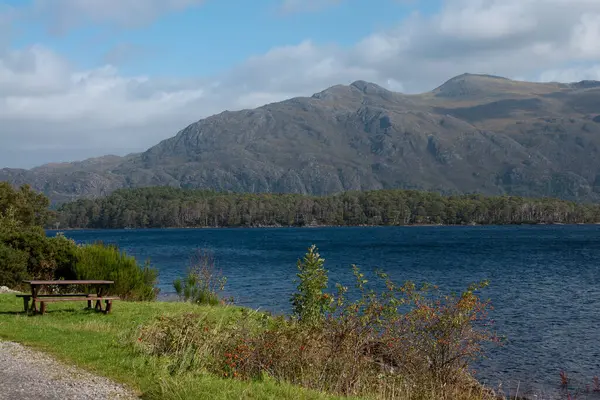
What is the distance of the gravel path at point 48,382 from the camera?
10.0 metres

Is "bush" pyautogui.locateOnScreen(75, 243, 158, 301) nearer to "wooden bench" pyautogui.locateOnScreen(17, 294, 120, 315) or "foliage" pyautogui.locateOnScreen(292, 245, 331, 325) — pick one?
"wooden bench" pyautogui.locateOnScreen(17, 294, 120, 315)

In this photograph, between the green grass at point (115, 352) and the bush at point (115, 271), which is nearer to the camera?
the green grass at point (115, 352)

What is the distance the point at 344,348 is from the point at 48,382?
5720mm

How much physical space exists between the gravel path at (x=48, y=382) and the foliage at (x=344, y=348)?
1.52 meters

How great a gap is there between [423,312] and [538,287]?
3955 centimetres

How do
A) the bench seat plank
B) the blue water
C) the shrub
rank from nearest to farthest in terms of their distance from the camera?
the bench seat plank < the blue water < the shrub

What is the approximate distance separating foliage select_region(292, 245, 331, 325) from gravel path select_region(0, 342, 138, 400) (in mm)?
5823

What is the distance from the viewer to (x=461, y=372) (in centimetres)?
1426

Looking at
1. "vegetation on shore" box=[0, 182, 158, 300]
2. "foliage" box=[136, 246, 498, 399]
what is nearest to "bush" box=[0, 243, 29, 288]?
"vegetation on shore" box=[0, 182, 158, 300]

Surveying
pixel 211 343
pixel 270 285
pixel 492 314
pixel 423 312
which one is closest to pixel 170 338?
pixel 211 343

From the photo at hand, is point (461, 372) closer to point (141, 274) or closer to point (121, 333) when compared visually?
point (121, 333)

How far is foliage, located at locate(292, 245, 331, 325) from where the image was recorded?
51.6ft

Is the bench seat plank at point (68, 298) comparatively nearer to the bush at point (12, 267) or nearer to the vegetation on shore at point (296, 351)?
the vegetation on shore at point (296, 351)

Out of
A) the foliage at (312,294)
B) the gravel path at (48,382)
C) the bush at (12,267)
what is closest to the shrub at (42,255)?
the bush at (12,267)
